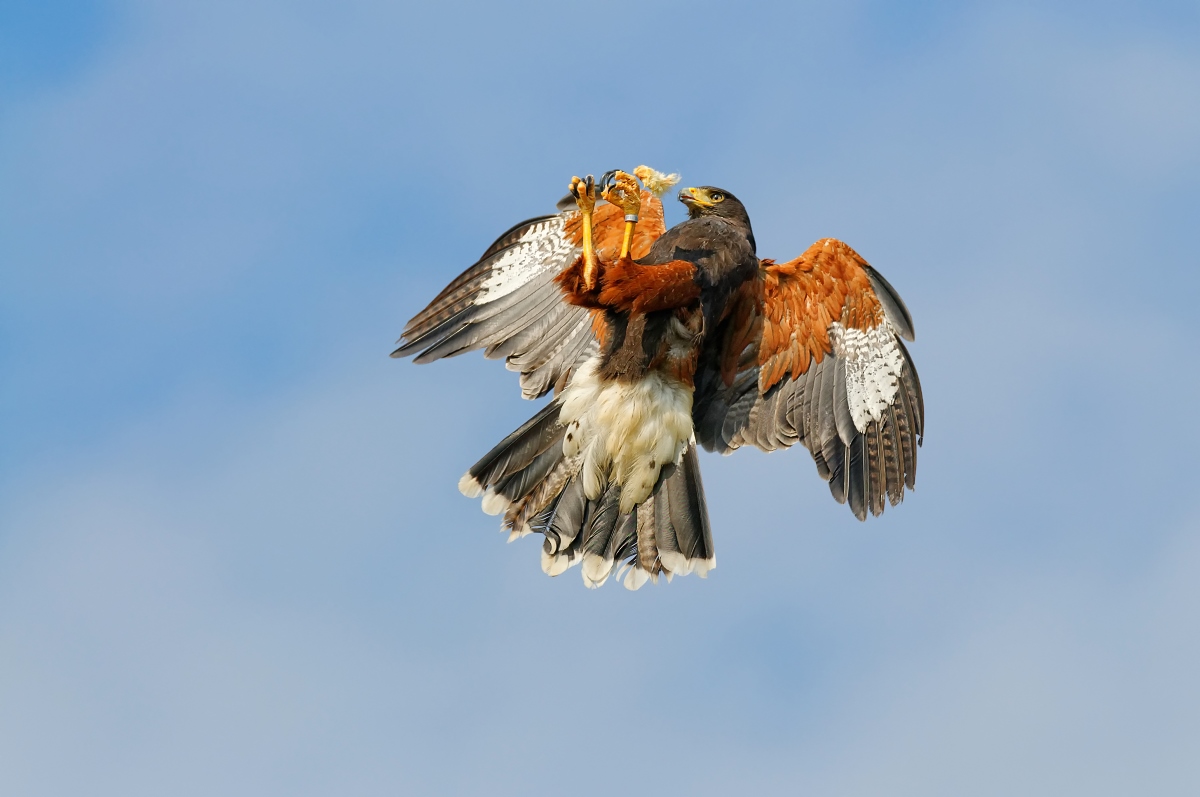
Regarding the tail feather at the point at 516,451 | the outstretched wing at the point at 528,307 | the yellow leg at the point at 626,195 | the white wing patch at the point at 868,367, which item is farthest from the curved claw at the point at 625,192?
the white wing patch at the point at 868,367

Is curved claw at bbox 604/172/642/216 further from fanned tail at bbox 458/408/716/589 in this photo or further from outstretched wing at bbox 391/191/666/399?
fanned tail at bbox 458/408/716/589

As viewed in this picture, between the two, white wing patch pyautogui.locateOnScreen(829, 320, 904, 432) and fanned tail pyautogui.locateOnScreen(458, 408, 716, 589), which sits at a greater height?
white wing patch pyautogui.locateOnScreen(829, 320, 904, 432)

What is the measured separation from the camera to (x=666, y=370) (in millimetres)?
8383

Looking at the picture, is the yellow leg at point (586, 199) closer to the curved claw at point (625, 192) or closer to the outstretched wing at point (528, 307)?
the curved claw at point (625, 192)

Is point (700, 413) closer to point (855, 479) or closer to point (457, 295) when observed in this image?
point (855, 479)

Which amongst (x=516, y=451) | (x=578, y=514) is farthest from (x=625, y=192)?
(x=578, y=514)

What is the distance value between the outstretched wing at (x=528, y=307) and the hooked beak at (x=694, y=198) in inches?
8.3

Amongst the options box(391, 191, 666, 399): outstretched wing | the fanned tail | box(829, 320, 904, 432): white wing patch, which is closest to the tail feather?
the fanned tail

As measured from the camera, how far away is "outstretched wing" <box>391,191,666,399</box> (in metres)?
8.74

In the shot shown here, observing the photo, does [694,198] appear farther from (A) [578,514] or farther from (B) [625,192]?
(A) [578,514]

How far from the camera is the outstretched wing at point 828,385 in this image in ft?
28.5

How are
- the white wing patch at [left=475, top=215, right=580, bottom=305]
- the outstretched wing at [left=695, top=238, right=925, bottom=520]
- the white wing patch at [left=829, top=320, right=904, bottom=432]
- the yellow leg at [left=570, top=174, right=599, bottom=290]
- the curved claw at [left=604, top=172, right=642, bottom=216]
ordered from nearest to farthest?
the yellow leg at [left=570, top=174, right=599, bottom=290], the curved claw at [left=604, top=172, right=642, bottom=216], the outstretched wing at [left=695, top=238, right=925, bottom=520], the white wing patch at [left=829, top=320, right=904, bottom=432], the white wing patch at [left=475, top=215, right=580, bottom=305]

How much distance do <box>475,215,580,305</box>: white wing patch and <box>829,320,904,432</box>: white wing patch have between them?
1842 millimetres

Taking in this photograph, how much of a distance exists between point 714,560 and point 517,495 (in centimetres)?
130
